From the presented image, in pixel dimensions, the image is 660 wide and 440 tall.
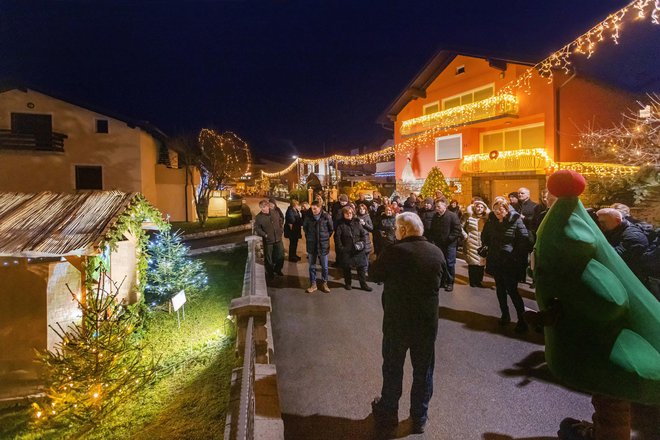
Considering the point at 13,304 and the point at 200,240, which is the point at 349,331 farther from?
the point at 200,240

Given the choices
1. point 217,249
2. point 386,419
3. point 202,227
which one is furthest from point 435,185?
point 386,419

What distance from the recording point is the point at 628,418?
2867mm

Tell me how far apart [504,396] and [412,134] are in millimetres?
22714

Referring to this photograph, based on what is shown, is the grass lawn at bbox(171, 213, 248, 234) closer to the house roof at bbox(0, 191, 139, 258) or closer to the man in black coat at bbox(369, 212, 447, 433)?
the house roof at bbox(0, 191, 139, 258)

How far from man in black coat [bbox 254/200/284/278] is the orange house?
40.3 ft

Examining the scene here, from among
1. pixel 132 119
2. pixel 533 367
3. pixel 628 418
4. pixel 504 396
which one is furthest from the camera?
pixel 132 119

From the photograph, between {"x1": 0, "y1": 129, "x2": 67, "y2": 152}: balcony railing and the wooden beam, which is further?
the wooden beam

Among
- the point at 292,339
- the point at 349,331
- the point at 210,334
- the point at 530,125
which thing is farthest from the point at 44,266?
the point at 530,125

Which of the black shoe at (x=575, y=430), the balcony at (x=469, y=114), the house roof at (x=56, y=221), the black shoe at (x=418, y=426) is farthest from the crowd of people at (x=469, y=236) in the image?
the balcony at (x=469, y=114)

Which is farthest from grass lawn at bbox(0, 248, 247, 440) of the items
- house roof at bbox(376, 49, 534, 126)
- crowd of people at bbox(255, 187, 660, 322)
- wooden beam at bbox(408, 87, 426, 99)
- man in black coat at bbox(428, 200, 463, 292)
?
wooden beam at bbox(408, 87, 426, 99)

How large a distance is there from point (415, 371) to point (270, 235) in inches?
251

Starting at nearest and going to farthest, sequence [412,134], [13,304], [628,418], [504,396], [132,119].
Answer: [628,418] < [504,396] < [13,304] < [132,119] < [412,134]

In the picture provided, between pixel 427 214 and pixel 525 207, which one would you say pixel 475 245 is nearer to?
pixel 427 214

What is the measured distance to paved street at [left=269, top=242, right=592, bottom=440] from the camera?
378 cm
